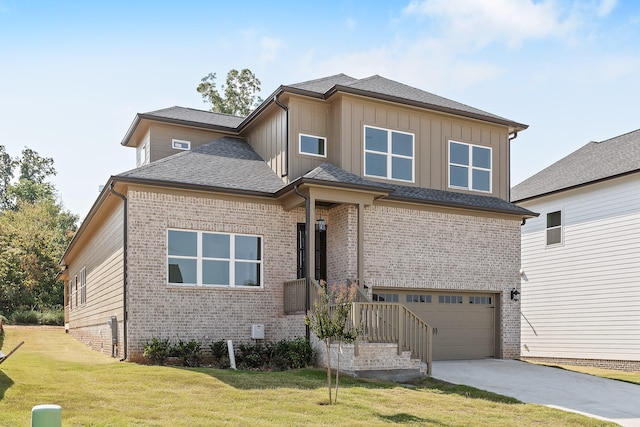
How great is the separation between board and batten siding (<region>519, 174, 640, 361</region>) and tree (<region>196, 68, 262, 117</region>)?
24469 mm

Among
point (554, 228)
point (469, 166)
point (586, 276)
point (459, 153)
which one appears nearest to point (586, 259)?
point (586, 276)

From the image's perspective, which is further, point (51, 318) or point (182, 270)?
point (51, 318)

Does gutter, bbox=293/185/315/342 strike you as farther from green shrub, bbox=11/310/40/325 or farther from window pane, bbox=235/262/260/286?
green shrub, bbox=11/310/40/325

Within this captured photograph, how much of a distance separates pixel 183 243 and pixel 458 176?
852 centimetres

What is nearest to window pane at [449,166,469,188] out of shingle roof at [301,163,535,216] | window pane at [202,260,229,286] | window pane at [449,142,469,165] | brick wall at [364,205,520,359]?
window pane at [449,142,469,165]

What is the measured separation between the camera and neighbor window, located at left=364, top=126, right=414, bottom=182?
18.5 meters

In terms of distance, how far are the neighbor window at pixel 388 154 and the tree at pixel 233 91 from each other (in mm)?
26982

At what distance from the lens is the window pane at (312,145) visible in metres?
18.2

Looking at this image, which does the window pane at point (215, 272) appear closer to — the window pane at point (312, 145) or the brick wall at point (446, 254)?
the brick wall at point (446, 254)

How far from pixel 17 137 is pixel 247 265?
62.4 m

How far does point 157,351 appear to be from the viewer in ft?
49.1

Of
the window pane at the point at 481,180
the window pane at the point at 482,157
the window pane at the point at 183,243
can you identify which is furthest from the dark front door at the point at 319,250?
→ the window pane at the point at 482,157

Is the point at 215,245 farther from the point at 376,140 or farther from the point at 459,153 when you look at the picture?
the point at 459,153

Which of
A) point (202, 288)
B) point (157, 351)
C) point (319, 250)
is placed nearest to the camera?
point (157, 351)
